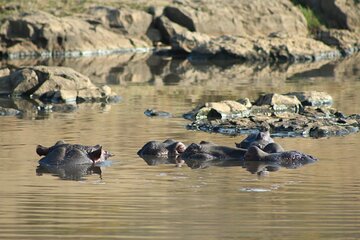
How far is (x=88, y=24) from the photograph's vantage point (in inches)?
2064

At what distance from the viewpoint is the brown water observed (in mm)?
13539

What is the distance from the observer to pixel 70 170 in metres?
19.4

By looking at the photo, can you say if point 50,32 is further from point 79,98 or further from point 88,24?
point 79,98

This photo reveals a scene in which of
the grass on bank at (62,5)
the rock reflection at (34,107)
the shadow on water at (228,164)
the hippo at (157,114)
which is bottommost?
the rock reflection at (34,107)

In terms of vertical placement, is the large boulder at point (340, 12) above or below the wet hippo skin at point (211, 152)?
above

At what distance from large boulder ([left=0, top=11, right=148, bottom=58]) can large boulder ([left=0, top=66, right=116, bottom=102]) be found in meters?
16.2

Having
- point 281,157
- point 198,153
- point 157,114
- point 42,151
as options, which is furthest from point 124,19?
point 281,157

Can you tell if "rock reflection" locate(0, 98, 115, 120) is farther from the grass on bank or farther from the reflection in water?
the grass on bank

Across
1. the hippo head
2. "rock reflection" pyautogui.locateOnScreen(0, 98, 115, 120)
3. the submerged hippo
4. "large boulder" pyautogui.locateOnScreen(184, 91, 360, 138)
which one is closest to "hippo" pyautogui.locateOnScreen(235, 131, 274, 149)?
the hippo head

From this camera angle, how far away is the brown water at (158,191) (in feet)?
44.4

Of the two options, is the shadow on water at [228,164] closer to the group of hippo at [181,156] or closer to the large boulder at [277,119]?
the group of hippo at [181,156]

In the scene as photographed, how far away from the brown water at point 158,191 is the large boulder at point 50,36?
19.3 metres

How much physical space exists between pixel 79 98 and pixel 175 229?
60.7 ft

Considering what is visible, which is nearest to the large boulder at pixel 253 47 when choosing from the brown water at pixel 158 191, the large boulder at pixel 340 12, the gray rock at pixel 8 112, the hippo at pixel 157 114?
the large boulder at pixel 340 12
